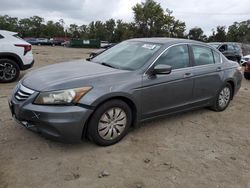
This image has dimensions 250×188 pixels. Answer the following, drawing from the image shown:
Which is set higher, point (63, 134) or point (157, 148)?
point (63, 134)

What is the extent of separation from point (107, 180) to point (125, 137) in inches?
49.3

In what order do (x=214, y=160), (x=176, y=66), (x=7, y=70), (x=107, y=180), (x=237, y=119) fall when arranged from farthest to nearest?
(x=7, y=70) → (x=237, y=119) → (x=176, y=66) → (x=214, y=160) → (x=107, y=180)

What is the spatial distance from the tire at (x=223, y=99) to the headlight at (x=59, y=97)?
10.6 ft

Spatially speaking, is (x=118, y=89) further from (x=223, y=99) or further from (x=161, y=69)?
(x=223, y=99)

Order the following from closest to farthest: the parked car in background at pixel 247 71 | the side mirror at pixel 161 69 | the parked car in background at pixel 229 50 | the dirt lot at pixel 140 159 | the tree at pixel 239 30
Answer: the dirt lot at pixel 140 159
the side mirror at pixel 161 69
the parked car in background at pixel 247 71
the parked car in background at pixel 229 50
the tree at pixel 239 30

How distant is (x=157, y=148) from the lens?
439cm

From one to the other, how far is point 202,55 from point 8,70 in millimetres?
5439

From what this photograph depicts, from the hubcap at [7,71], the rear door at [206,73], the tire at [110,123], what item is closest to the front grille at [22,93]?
the tire at [110,123]

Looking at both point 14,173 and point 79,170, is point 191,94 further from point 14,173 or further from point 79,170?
point 14,173

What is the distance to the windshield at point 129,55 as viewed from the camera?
4781mm

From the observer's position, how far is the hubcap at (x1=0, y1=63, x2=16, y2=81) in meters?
8.42

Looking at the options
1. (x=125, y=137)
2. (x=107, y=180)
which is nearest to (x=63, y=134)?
(x=107, y=180)

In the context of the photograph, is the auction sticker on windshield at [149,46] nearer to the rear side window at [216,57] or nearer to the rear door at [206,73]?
the rear door at [206,73]

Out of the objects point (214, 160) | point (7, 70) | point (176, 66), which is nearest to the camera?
point (214, 160)
